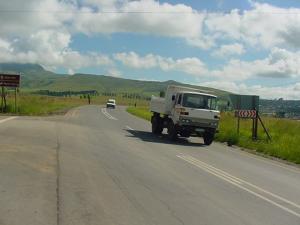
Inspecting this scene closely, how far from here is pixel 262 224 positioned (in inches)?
325

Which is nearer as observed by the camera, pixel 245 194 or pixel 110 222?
pixel 110 222

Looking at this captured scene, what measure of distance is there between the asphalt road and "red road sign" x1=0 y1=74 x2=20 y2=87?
920 inches

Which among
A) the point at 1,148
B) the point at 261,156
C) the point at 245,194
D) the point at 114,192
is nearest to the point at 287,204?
the point at 245,194

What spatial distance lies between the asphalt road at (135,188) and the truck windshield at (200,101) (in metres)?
6.95

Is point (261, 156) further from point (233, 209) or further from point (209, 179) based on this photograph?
point (233, 209)

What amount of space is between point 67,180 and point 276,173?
288 inches

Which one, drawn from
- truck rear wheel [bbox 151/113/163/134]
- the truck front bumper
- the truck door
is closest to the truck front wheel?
the truck front bumper

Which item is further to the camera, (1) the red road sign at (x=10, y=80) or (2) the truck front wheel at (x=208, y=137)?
(1) the red road sign at (x=10, y=80)

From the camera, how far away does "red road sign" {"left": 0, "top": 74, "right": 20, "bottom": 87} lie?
40.7 metres

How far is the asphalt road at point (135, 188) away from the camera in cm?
812

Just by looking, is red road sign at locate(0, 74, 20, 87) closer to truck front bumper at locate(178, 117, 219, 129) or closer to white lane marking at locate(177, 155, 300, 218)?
truck front bumper at locate(178, 117, 219, 129)

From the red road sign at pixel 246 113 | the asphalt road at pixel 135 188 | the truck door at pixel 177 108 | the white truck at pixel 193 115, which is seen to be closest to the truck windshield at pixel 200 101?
the white truck at pixel 193 115

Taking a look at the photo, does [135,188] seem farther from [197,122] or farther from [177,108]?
[177,108]

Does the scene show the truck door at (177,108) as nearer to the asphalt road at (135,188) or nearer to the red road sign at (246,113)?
the red road sign at (246,113)
